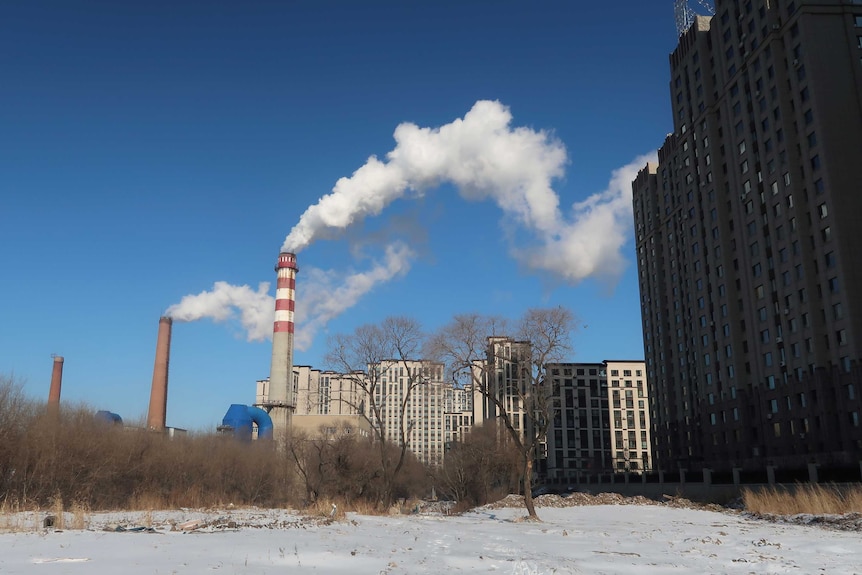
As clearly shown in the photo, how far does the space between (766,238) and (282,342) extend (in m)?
65.3

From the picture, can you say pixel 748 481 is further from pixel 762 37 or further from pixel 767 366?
pixel 762 37

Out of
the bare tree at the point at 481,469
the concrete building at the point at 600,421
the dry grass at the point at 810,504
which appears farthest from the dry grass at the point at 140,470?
the concrete building at the point at 600,421

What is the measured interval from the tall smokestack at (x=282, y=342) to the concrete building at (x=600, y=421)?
6804cm

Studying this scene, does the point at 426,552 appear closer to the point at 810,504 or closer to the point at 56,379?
the point at 810,504

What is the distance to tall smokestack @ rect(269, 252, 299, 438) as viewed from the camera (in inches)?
3760

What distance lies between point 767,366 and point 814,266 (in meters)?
12.6

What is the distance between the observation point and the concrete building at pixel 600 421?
5782 inches

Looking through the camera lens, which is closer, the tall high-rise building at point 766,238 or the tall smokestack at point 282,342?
the tall high-rise building at point 766,238

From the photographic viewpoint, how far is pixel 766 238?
71.2 metres

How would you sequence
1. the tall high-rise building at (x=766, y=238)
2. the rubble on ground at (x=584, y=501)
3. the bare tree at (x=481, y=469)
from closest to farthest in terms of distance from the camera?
the rubble on ground at (x=584, y=501) < the tall high-rise building at (x=766, y=238) < the bare tree at (x=481, y=469)

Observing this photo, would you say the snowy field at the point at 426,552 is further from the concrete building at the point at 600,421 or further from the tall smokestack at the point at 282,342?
the concrete building at the point at 600,421

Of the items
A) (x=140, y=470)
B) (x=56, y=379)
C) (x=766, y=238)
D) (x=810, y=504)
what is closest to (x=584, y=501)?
(x=810, y=504)

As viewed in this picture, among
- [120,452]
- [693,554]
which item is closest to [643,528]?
[693,554]

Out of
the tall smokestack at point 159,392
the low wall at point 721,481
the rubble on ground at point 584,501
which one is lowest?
the rubble on ground at point 584,501
